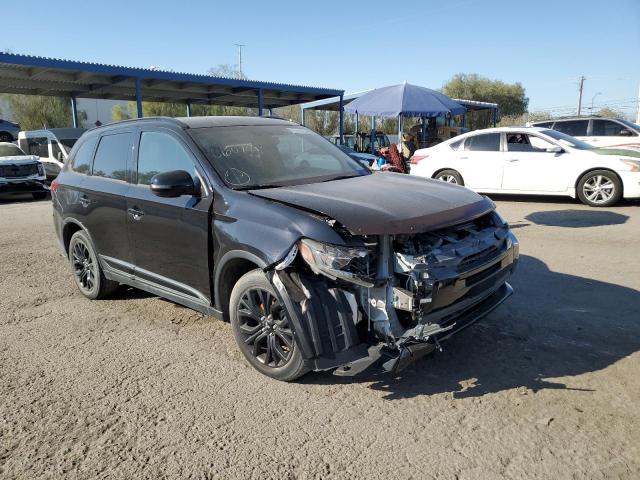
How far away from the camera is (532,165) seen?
10.4 m

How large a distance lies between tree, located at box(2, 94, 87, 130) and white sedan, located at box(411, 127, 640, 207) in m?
38.9

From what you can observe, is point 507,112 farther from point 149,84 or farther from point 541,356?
point 541,356

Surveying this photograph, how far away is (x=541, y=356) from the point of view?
11.6ft

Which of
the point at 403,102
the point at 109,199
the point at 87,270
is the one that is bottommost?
the point at 87,270

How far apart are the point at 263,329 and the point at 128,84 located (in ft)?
68.2

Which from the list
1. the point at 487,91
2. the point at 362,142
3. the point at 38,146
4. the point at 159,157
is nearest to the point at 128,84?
the point at 38,146

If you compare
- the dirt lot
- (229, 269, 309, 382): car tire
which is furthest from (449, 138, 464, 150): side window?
(229, 269, 309, 382): car tire

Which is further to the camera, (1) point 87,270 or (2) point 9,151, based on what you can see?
(2) point 9,151

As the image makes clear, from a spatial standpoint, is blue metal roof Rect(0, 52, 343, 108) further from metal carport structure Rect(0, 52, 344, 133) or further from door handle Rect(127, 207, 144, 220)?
door handle Rect(127, 207, 144, 220)

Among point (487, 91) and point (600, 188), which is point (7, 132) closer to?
point (600, 188)

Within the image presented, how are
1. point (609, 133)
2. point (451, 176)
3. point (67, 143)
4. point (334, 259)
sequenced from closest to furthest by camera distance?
point (334, 259) < point (451, 176) < point (609, 133) < point (67, 143)

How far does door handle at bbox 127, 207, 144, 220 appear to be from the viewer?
424cm

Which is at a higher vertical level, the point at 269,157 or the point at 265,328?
the point at 269,157

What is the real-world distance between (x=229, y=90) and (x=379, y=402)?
2338 cm
